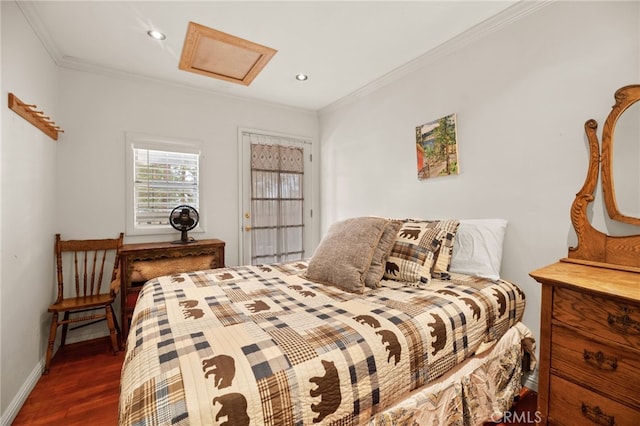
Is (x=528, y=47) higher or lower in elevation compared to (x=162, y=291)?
higher

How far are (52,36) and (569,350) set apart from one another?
393 centimetres

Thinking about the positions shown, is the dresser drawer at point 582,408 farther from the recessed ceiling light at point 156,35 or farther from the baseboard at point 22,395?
the recessed ceiling light at point 156,35

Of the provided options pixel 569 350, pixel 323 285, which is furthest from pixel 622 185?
pixel 323 285

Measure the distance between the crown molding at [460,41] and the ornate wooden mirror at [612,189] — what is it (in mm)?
843

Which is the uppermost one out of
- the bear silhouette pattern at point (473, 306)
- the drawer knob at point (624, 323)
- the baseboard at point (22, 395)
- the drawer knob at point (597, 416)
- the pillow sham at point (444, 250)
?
the pillow sham at point (444, 250)

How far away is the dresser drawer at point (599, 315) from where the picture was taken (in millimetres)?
1045

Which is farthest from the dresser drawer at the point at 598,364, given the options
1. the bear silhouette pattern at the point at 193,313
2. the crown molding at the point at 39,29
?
the crown molding at the point at 39,29

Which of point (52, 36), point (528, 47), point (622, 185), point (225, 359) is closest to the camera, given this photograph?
point (225, 359)

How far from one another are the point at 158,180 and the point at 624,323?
364 centimetres

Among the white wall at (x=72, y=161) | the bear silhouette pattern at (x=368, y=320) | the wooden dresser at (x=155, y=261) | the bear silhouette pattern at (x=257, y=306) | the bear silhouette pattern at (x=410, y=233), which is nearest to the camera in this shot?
the bear silhouette pattern at (x=368, y=320)

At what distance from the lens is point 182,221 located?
2963 mm

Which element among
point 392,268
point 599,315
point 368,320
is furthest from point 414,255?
point 599,315

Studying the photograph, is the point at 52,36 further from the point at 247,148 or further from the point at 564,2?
the point at 564,2

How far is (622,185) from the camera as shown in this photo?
1.51 m
